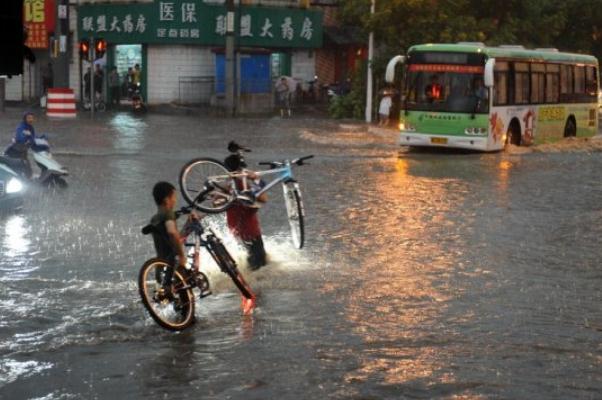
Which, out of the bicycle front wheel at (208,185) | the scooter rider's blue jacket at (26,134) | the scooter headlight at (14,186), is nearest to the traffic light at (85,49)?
the scooter rider's blue jacket at (26,134)

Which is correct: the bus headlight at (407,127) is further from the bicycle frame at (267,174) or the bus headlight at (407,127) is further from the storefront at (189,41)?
the storefront at (189,41)

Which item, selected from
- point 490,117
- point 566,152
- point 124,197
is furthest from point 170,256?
point 566,152

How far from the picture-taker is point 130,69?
1935 inches

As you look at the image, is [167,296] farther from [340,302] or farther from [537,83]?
[537,83]

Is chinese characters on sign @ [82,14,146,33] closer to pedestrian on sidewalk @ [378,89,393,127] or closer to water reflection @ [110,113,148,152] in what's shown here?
water reflection @ [110,113,148,152]

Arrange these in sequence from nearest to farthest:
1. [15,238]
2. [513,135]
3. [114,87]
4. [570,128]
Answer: [15,238] → [513,135] → [570,128] → [114,87]

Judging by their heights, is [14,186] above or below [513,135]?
below

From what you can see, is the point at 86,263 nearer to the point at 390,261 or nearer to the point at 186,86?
the point at 390,261

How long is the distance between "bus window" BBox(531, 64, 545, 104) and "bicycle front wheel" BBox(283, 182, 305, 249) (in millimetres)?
17885

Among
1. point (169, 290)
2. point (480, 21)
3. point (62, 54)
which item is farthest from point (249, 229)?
point (62, 54)

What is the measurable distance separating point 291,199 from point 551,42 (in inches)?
1399

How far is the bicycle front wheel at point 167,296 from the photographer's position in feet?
29.3

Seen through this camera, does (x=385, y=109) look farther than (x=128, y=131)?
Yes

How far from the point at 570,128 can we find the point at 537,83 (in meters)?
3.64
